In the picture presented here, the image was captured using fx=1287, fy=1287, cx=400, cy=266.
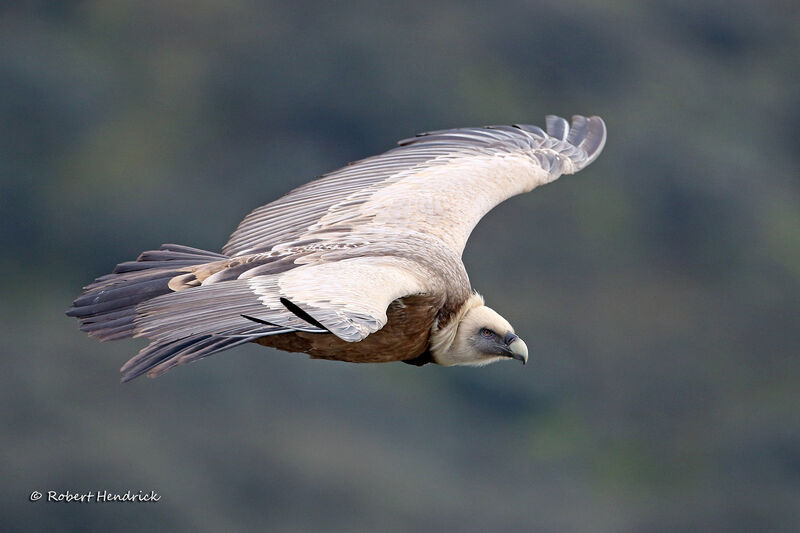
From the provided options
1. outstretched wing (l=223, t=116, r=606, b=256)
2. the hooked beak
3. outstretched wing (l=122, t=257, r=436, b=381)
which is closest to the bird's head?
the hooked beak

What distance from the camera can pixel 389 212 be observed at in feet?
28.3

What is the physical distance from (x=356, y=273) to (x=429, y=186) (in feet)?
7.55

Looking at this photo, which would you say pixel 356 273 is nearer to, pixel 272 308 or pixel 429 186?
pixel 272 308

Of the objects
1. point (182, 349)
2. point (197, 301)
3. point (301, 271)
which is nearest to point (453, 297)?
point (301, 271)

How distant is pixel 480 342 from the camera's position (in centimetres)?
784

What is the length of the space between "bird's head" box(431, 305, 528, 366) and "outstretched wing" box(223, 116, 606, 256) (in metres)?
0.64

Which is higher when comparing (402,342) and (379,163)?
(379,163)

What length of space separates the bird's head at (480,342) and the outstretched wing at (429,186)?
0.64 metres

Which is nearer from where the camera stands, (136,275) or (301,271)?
(301,271)

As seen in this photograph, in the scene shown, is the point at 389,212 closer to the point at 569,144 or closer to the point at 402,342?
the point at 402,342

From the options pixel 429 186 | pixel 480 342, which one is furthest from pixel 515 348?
pixel 429 186

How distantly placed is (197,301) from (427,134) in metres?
3.83

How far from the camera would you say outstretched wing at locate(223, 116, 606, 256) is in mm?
8461

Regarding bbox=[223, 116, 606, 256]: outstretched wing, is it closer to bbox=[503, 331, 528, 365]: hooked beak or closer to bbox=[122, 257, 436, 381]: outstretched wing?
bbox=[503, 331, 528, 365]: hooked beak
